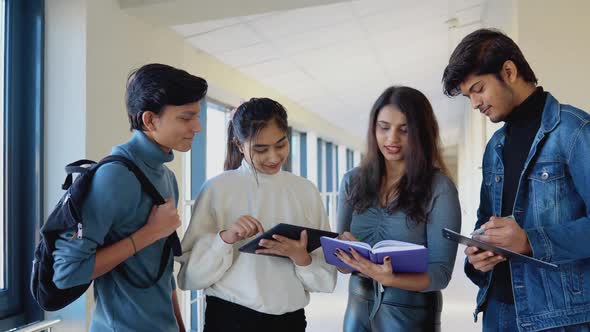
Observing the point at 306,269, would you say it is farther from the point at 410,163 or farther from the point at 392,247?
the point at 410,163

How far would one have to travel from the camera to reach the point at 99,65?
243 centimetres

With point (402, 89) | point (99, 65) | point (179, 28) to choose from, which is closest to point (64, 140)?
point (99, 65)

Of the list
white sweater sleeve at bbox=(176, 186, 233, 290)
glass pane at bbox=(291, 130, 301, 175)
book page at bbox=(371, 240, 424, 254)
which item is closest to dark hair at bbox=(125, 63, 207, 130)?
white sweater sleeve at bbox=(176, 186, 233, 290)

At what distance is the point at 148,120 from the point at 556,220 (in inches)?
41.7

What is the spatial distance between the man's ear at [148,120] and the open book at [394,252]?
21.4 inches

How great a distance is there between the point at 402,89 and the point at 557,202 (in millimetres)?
574

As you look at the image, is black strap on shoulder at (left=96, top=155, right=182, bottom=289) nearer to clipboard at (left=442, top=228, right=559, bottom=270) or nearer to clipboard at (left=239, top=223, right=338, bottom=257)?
clipboard at (left=239, top=223, right=338, bottom=257)

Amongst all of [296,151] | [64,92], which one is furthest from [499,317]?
[296,151]

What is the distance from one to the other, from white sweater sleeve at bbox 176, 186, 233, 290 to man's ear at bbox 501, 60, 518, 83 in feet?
2.81

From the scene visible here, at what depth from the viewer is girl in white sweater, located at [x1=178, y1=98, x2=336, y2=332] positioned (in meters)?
1.35

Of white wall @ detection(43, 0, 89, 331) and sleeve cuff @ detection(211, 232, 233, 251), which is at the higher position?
white wall @ detection(43, 0, 89, 331)

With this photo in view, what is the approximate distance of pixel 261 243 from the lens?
1289 millimetres

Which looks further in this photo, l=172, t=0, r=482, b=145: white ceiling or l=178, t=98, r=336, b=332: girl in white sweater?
l=172, t=0, r=482, b=145: white ceiling

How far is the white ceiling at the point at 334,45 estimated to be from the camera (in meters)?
3.47
